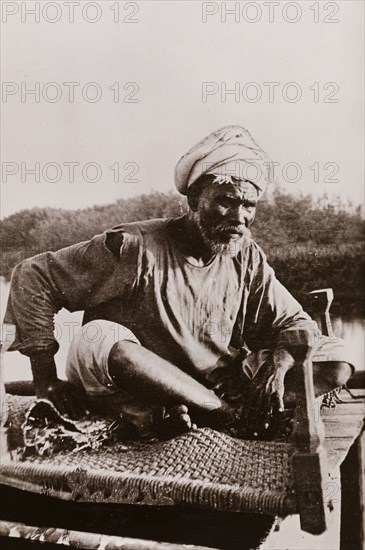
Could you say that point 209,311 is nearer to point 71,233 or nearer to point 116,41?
point 71,233

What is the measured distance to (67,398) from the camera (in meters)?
1.96

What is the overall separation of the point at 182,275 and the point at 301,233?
1.19 feet

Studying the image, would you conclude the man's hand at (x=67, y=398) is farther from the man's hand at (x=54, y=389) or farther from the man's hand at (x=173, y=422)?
the man's hand at (x=173, y=422)

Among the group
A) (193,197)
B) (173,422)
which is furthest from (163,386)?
(193,197)

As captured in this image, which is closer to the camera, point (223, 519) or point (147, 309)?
point (223, 519)

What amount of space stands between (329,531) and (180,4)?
5.05 feet

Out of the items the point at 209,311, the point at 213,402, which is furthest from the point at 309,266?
the point at 213,402

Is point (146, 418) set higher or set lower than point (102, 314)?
lower

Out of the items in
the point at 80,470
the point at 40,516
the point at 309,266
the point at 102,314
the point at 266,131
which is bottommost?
the point at 40,516

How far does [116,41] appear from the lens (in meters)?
1.96

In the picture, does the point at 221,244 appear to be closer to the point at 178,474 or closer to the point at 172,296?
the point at 172,296

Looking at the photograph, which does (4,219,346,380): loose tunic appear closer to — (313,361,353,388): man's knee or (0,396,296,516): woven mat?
(313,361,353,388): man's knee

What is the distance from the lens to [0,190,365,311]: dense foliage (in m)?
1.81

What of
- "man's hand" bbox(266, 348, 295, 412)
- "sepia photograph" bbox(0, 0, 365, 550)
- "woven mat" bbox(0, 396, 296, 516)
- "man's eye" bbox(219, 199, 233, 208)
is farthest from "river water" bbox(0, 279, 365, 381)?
"man's eye" bbox(219, 199, 233, 208)
